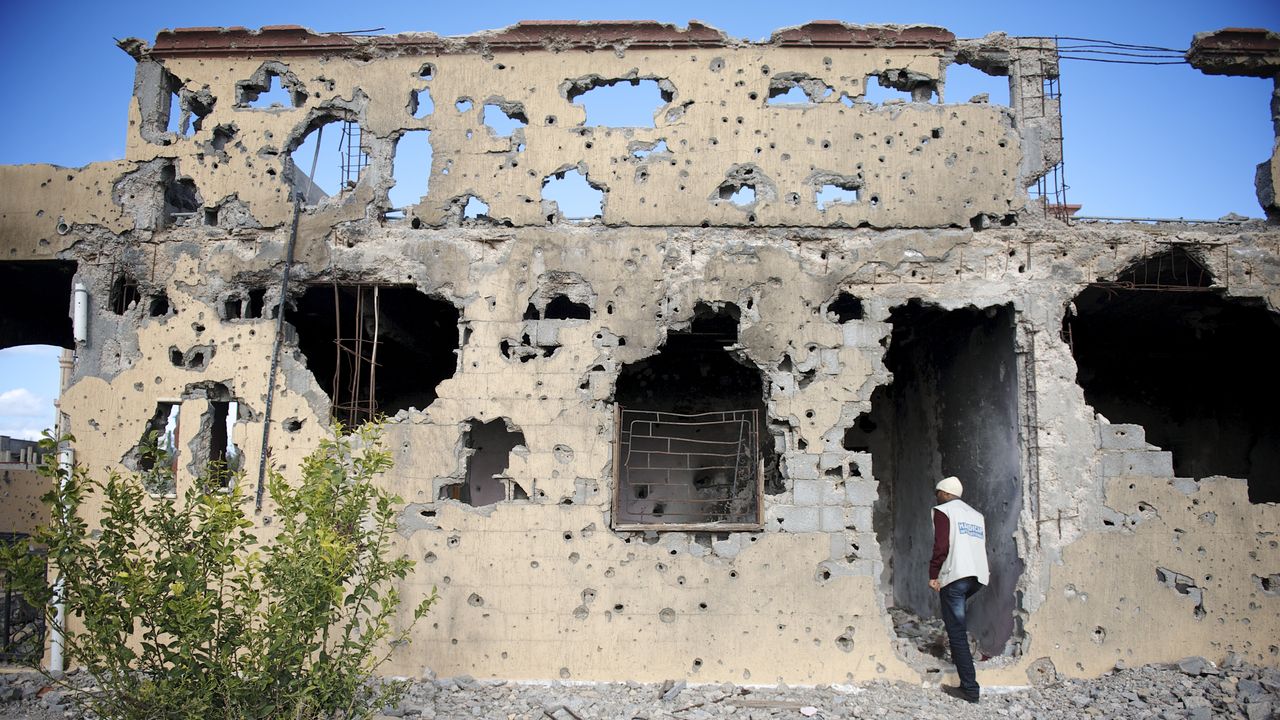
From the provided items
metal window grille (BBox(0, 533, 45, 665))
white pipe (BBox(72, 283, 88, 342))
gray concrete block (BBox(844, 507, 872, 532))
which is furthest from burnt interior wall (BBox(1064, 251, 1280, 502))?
metal window grille (BBox(0, 533, 45, 665))

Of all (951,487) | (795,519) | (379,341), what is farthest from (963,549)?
(379,341)

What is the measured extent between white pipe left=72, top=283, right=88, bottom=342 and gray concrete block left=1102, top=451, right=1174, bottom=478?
894 cm

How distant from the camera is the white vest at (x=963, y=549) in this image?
677cm

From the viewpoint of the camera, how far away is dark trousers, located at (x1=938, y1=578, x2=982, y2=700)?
6758 mm

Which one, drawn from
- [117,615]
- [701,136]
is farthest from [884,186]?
[117,615]

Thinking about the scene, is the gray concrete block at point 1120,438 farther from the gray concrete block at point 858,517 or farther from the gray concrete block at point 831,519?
the gray concrete block at point 831,519

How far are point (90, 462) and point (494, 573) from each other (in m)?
3.74

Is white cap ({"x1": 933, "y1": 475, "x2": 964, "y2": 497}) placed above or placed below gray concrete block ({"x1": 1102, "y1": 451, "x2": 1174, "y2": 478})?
below

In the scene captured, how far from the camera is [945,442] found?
30.3 ft

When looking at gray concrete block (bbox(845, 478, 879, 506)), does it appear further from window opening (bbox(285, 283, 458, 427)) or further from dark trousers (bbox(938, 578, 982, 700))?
window opening (bbox(285, 283, 458, 427))

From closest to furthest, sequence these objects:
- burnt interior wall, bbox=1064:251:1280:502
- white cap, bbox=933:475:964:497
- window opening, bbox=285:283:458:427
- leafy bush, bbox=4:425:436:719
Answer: leafy bush, bbox=4:425:436:719 → white cap, bbox=933:475:964:497 → window opening, bbox=285:283:458:427 → burnt interior wall, bbox=1064:251:1280:502

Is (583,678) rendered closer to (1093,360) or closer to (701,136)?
(701,136)

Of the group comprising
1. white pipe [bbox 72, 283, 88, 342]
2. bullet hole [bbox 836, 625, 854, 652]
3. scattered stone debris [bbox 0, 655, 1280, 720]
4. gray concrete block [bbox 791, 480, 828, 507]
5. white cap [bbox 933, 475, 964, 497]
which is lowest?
scattered stone debris [bbox 0, 655, 1280, 720]

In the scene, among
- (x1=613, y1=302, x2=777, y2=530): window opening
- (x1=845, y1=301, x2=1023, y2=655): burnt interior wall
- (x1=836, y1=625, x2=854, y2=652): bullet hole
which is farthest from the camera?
(x1=613, y1=302, x2=777, y2=530): window opening
